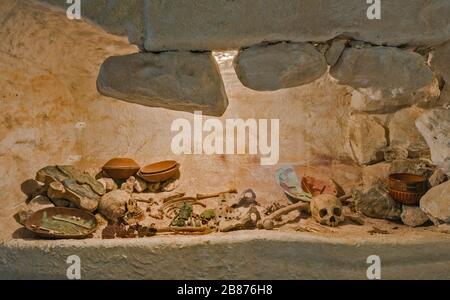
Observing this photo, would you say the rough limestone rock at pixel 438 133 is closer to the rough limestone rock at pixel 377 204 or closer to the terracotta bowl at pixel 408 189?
the terracotta bowl at pixel 408 189

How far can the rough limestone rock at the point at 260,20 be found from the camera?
1885 mm

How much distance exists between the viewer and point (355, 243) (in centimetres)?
187

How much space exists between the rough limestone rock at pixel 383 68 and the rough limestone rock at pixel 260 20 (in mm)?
64

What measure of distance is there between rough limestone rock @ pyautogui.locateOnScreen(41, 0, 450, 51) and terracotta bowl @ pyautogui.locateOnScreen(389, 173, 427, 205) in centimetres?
75

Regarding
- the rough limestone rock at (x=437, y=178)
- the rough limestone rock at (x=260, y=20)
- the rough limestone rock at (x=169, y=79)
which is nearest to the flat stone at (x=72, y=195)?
the rough limestone rock at (x=169, y=79)

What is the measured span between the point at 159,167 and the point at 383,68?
1404 millimetres

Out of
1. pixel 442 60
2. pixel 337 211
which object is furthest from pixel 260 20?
pixel 337 211

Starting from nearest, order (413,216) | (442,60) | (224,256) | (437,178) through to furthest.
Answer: (224,256) < (442,60) < (413,216) < (437,178)

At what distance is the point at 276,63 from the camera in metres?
1.94

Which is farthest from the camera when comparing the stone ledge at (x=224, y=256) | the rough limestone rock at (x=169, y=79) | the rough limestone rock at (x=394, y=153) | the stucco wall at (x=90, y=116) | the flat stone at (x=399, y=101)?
the rough limestone rock at (x=394, y=153)

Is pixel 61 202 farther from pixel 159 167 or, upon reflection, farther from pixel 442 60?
pixel 442 60

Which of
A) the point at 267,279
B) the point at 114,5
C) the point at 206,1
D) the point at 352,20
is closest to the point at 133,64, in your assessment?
the point at 114,5

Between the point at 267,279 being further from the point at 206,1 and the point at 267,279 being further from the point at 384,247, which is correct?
the point at 206,1

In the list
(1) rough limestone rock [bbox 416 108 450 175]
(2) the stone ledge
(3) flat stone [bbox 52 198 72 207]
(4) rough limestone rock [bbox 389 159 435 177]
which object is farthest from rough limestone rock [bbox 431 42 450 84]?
(3) flat stone [bbox 52 198 72 207]
